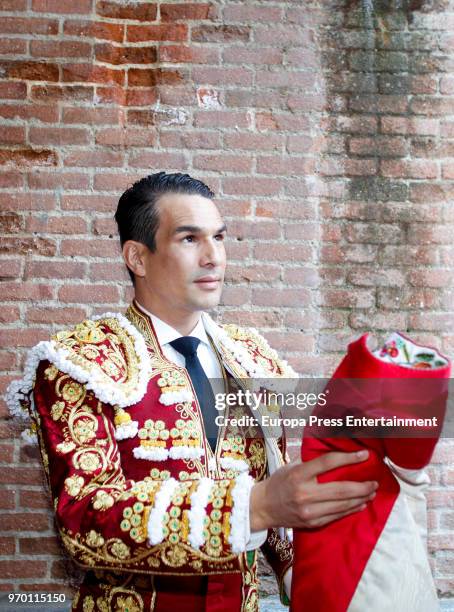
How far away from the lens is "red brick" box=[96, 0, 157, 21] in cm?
246

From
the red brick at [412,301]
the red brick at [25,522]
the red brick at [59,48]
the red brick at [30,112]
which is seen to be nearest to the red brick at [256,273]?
the red brick at [412,301]

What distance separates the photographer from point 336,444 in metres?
1.14

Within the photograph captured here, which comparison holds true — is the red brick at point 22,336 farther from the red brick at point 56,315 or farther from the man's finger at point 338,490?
the man's finger at point 338,490

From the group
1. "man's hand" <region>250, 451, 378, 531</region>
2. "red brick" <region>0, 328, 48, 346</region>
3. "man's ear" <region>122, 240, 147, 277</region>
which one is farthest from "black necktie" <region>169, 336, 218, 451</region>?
"red brick" <region>0, 328, 48, 346</region>

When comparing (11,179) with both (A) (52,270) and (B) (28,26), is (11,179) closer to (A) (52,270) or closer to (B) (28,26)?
(A) (52,270)

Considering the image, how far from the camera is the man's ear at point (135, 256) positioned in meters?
1.77

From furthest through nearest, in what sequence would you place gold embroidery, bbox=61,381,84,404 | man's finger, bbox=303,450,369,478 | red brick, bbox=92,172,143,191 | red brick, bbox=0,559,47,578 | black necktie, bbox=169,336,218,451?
red brick, bbox=92,172,143,191 < red brick, bbox=0,559,47,578 < black necktie, bbox=169,336,218,451 < gold embroidery, bbox=61,381,84,404 < man's finger, bbox=303,450,369,478

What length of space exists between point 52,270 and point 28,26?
Answer: 85 cm

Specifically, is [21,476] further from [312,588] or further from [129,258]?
[312,588]

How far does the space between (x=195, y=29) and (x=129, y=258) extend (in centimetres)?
110

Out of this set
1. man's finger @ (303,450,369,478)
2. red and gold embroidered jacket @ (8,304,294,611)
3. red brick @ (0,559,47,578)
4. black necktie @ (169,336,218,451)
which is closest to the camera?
man's finger @ (303,450,369,478)

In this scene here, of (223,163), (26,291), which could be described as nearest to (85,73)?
(223,163)

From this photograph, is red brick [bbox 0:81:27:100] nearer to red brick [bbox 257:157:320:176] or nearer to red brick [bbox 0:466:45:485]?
red brick [bbox 257:157:320:176]

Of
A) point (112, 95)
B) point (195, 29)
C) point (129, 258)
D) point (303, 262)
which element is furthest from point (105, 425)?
point (195, 29)
